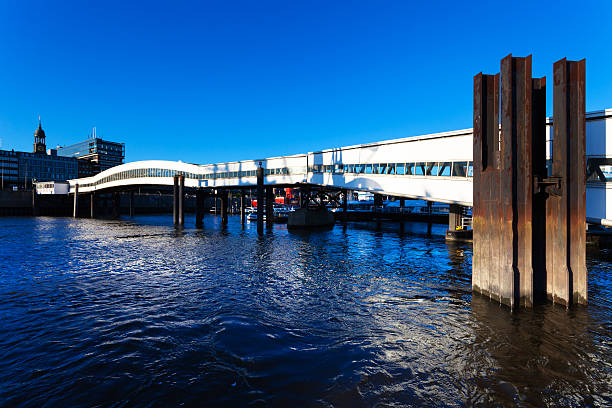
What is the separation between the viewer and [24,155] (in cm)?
16912

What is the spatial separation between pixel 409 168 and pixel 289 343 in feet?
90.5

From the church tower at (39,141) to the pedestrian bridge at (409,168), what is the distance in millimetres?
189284

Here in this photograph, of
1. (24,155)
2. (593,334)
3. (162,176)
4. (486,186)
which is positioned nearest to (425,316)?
(593,334)

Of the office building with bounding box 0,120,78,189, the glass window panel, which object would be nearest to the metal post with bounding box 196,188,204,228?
the glass window panel

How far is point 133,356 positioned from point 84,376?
1.31 metres

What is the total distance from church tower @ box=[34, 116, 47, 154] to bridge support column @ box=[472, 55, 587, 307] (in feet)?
787

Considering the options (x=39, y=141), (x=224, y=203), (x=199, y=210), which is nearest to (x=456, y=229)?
(x=199, y=210)

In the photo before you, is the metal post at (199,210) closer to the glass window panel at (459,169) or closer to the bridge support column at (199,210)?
the bridge support column at (199,210)

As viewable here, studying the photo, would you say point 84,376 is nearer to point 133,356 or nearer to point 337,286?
point 133,356

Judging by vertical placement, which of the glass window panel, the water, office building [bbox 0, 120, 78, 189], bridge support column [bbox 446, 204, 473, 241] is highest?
office building [bbox 0, 120, 78, 189]

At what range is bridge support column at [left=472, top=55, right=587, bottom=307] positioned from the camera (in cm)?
1243

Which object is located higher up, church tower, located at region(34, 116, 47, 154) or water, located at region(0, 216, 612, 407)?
church tower, located at region(34, 116, 47, 154)

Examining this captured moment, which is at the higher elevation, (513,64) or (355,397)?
(513,64)

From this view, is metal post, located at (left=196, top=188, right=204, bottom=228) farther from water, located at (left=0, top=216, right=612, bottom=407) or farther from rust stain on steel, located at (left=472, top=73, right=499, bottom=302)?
rust stain on steel, located at (left=472, top=73, right=499, bottom=302)
